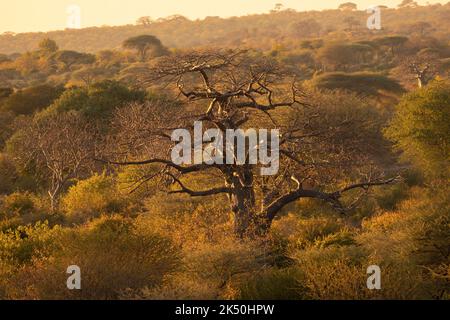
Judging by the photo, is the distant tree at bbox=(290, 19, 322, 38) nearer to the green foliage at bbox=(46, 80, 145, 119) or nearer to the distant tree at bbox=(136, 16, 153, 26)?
the distant tree at bbox=(136, 16, 153, 26)

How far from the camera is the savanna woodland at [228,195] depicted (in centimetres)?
1043

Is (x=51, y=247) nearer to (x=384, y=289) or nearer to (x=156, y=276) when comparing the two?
(x=156, y=276)

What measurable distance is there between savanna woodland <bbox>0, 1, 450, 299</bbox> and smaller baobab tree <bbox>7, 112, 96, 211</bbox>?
10 cm

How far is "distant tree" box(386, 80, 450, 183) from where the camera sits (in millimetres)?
22219

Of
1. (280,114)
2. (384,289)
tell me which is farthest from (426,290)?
(280,114)

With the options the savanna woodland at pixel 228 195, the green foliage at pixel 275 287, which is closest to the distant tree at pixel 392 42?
the savanna woodland at pixel 228 195

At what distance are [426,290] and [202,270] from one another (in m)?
3.76

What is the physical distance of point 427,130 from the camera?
22.7 metres

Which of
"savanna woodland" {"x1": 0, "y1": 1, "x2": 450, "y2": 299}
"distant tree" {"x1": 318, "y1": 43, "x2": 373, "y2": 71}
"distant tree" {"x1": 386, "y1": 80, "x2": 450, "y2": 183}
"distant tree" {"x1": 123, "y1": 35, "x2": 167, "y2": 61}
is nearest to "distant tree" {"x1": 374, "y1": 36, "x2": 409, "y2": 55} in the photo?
"distant tree" {"x1": 318, "y1": 43, "x2": 373, "y2": 71}

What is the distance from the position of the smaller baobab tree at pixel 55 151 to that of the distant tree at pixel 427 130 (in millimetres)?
11416

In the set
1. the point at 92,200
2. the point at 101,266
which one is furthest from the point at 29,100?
the point at 101,266

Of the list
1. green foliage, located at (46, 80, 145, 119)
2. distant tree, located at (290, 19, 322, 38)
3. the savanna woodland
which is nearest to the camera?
the savanna woodland

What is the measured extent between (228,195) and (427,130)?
10.8m

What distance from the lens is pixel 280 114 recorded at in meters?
23.6
